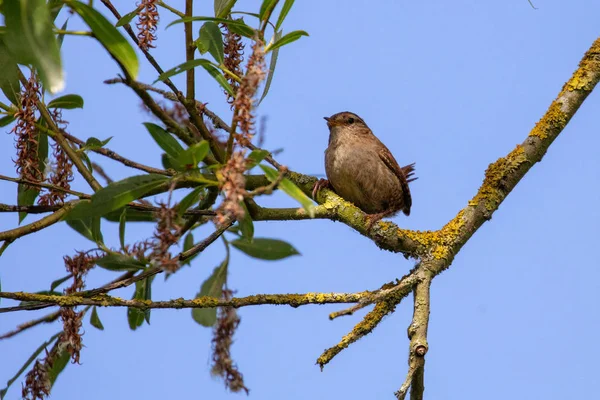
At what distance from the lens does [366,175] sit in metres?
5.40

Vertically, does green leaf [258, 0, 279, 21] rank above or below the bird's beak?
below

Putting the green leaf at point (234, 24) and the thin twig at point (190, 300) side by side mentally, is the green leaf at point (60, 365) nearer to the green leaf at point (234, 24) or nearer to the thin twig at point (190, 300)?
the thin twig at point (190, 300)

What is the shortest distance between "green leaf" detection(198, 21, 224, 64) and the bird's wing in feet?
8.54

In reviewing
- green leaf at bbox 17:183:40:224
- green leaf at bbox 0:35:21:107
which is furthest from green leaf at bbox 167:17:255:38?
green leaf at bbox 17:183:40:224

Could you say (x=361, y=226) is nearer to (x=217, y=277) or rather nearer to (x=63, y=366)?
(x=217, y=277)

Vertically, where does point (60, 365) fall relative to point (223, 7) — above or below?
below

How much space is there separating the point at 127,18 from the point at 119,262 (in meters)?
1.07

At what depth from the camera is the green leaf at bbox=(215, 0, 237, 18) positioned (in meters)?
3.29

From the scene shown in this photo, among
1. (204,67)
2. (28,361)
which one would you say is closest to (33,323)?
(28,361)

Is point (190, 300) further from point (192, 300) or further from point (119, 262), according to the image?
point (119, 262)

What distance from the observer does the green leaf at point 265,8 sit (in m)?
2.94

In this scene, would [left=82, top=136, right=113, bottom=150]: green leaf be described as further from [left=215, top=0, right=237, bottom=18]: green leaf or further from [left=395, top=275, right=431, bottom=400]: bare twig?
[left=395, top=275, right=431, bottom=400]: bare twig

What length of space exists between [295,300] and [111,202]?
0.93 m

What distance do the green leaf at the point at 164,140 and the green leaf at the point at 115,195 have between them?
142 millimetres
